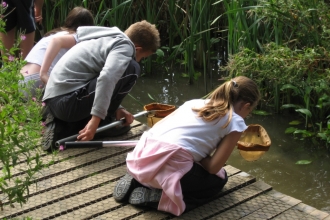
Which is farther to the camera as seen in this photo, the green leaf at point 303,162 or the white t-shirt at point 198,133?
the green leaf at point 303,162

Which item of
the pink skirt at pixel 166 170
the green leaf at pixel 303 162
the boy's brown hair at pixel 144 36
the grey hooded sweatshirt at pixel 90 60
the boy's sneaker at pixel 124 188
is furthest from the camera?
the green leaf at pixel 303 162

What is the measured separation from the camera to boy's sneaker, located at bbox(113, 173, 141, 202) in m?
3.03

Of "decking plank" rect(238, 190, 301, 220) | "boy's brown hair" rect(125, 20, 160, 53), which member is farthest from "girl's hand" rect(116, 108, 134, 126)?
"decking plank" rect(238, 190, 301, 220)

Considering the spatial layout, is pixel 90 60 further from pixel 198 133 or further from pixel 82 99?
pixel 198 133

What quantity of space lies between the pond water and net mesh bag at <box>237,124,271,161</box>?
47 cm

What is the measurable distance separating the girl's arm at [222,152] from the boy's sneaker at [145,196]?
270mm

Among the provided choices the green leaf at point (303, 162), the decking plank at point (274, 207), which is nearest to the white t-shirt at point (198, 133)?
the decking plank at point (274, 207)

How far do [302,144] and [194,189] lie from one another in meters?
1.67

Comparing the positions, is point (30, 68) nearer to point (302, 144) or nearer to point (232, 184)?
point (232, 184)

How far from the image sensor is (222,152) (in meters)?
2.94

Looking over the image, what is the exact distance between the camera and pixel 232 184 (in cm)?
327

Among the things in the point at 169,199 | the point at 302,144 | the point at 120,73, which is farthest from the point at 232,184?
the point at 302,144

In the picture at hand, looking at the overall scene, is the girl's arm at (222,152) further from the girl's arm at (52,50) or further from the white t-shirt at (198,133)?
the girl's arm at (52,50)

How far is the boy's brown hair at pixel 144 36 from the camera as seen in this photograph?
3627 millimetres
